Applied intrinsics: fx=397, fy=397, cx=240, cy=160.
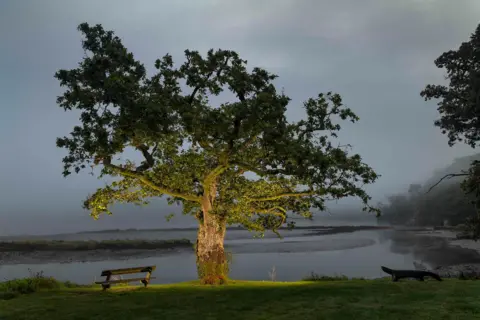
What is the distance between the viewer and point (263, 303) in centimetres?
1547

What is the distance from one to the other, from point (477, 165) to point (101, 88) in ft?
88.3

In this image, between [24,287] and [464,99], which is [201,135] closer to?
[24,287]

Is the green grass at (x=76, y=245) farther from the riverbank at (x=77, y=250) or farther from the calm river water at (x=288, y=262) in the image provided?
the calm river water at (x=288, y=262)

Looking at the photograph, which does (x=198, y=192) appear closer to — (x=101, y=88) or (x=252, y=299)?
(x=101, y=88)

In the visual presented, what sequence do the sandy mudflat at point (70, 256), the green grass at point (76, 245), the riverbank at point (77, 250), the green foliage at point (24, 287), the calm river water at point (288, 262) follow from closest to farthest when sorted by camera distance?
the green foliage at point (24, 287) → the calm river water at point (288, 262) → the sandy mudflat at point (70, 256) → the riverbank at point (77, 250) → the green grass at point (76, 245)

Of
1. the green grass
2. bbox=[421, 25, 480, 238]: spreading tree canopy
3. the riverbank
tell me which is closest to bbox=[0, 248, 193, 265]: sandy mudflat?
the riverbank

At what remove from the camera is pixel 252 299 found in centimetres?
1633

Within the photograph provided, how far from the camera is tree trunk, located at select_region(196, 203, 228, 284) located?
23.7 metres

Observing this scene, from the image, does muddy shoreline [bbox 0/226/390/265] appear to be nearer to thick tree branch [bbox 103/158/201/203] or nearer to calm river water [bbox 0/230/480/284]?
calm river water [bbox 0/230/480/284]

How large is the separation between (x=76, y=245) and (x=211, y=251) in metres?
53.4

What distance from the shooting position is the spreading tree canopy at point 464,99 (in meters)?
28.6

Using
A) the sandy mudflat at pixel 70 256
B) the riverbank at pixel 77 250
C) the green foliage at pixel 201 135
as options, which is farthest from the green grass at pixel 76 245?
the green foliage at pixel 201 135

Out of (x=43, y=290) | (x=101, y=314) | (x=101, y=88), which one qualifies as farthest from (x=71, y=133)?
(x=101, y=314)

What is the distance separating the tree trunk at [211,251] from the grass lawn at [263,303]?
3943 mm
